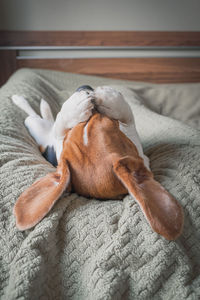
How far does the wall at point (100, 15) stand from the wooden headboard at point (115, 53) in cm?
6

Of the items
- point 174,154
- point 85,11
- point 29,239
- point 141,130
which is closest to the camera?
point 29,239

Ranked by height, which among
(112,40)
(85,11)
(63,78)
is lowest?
(63,78)

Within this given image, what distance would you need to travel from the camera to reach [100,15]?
87.9 inches

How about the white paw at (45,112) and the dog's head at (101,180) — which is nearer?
the dog's head at (101,180)

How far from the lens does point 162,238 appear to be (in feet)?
1.80

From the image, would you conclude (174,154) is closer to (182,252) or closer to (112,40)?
(182,252)

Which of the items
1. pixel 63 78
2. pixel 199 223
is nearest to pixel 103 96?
pixel 199 223

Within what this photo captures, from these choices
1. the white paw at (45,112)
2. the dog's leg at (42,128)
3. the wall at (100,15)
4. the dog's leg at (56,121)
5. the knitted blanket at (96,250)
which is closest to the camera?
the knitted blanket at (96,250)

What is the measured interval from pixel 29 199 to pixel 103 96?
310 mm

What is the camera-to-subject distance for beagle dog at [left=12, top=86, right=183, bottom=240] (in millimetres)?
565

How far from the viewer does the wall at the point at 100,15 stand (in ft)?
6.94

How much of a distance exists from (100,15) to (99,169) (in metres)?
1.94

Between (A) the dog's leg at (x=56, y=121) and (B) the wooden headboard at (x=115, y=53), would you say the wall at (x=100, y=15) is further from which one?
(A) the dog's leg at (x=56, y=121)

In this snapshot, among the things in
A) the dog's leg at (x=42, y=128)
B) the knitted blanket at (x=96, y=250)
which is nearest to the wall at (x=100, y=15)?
the dog's leg at (x=42, y=128)
